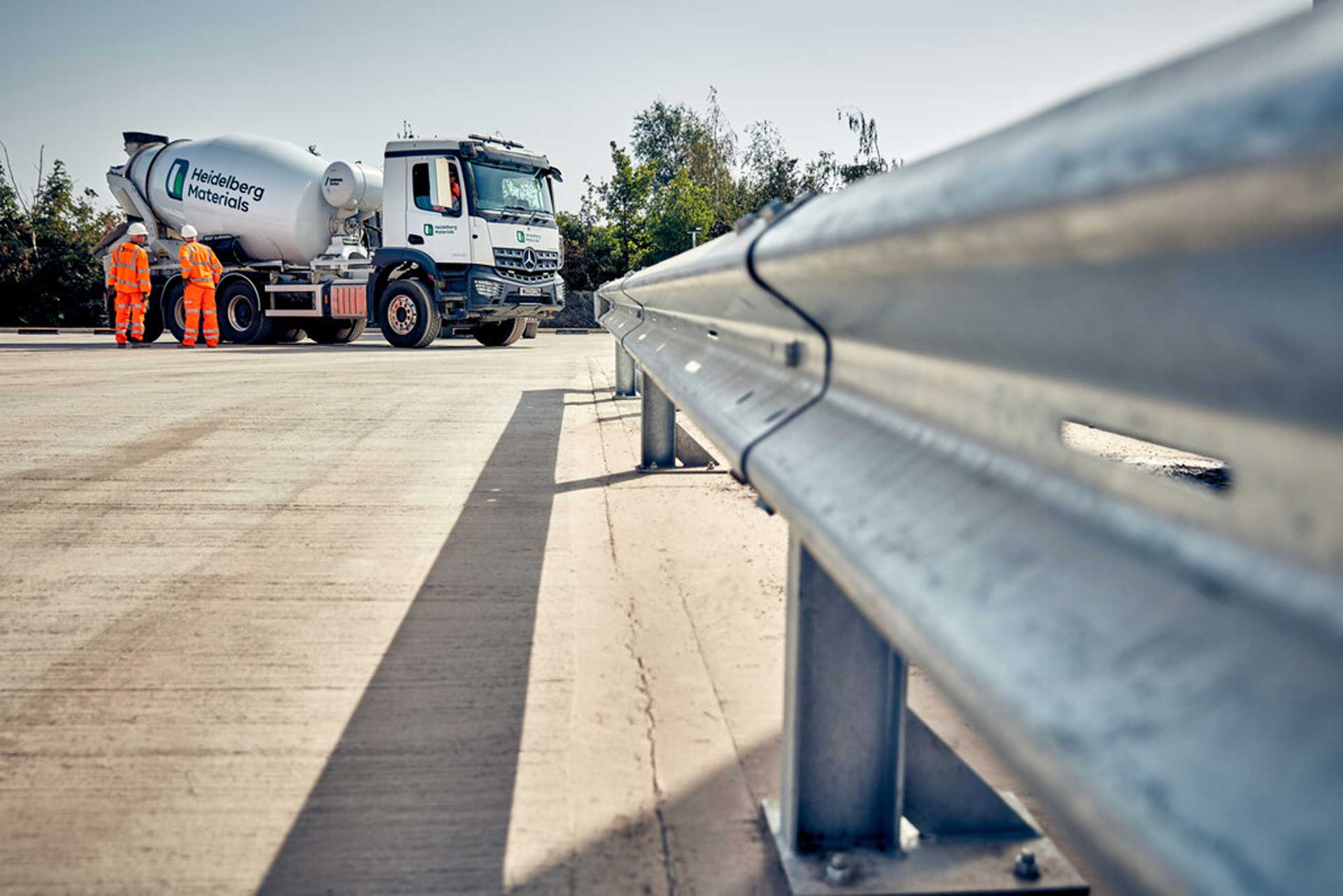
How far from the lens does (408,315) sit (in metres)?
17.1

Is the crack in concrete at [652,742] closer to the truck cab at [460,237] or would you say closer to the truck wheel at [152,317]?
the truck cab at [460,237]

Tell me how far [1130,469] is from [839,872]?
135cm

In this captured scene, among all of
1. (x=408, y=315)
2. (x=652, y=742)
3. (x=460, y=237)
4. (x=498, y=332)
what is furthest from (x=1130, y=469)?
(x=498, y=332)

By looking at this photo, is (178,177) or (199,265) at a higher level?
(178,177)

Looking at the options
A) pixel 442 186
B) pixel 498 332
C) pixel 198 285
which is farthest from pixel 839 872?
pixel 198 285

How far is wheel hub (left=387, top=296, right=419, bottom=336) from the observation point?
1705cm

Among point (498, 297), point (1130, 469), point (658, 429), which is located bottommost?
point (658, 429)

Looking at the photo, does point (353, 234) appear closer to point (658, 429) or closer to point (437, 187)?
point (437, 187)

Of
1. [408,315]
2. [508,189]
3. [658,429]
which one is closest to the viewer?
[658,429]

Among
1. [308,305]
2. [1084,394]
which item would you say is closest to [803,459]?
[1084,394]

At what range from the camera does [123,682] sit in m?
2.83

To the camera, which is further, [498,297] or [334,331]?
[334,331]

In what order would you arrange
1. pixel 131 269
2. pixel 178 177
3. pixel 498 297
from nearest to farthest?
pixel 498 297, pixel 131 269, pixel 178 177

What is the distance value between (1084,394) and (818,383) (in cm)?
79
